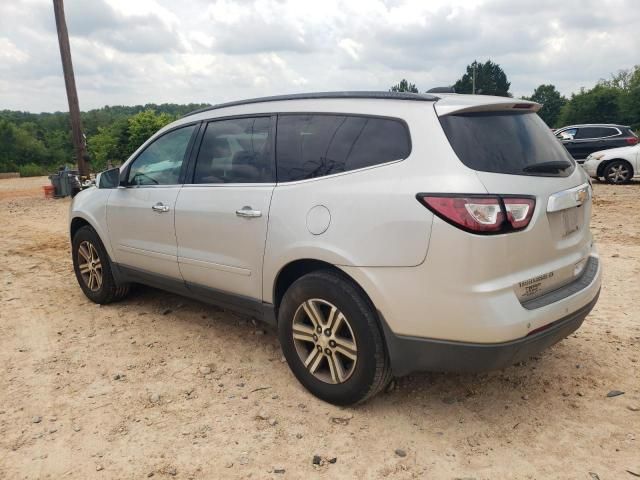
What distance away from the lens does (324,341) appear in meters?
3.03

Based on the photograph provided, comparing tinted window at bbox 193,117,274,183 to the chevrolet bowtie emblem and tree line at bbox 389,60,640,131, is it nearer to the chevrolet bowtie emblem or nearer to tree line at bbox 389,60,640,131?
the chevrolet bowtie emblem

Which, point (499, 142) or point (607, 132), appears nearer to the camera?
point (499, 142)

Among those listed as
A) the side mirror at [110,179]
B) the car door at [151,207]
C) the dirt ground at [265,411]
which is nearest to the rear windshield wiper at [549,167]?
the dirt ground at [265,411]

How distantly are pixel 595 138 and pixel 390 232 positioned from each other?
1540 cm

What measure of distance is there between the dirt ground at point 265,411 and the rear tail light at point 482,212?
3.81 feet

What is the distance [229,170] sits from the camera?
367cm

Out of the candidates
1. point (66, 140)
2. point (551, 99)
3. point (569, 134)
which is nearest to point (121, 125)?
point (66, 140)

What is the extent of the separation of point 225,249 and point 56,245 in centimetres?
583

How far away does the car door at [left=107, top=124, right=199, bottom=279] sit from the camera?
407 centimetres

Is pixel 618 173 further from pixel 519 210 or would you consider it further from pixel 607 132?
pixel 519 210

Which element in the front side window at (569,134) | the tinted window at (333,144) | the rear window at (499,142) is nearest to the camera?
the rear window at (499,142)

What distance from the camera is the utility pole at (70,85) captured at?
13.7 meters

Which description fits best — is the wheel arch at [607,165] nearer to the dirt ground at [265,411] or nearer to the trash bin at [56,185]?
the dirt ground at [265,411]

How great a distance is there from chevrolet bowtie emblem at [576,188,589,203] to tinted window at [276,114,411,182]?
1.01 meters
